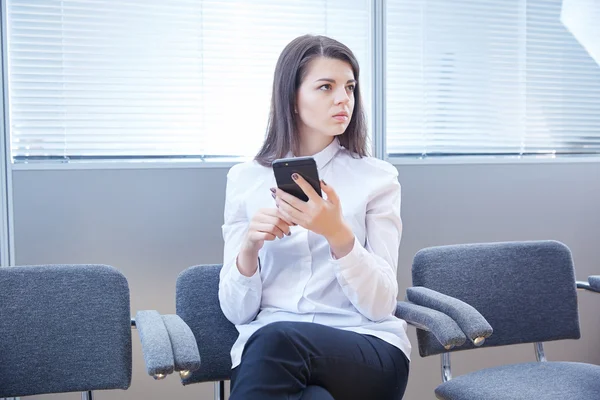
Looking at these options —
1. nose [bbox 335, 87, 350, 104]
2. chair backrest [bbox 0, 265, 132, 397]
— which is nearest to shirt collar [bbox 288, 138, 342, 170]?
nose [bbox 335, 87, 350, 104]

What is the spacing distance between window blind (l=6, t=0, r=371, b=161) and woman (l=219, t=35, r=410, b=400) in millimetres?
580

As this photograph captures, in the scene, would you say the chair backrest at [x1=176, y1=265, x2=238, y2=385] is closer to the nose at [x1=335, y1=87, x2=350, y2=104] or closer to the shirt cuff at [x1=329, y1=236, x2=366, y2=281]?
the shirt cuff at [x1=329, y1=236, x2=366, y2=281]

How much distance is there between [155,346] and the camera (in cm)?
166

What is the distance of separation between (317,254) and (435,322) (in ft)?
1.25

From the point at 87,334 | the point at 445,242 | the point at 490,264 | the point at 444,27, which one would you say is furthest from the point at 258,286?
the point at 444,27

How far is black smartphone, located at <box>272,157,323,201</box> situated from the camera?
5.46 ft

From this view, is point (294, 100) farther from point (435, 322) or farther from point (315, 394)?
point (315, 394)

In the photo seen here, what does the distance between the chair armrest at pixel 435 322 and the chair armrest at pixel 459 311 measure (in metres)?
0.03

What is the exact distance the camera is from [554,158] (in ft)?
10.2

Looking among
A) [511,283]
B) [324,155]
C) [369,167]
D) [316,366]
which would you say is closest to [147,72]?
[324,155]

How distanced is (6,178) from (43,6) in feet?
2.06

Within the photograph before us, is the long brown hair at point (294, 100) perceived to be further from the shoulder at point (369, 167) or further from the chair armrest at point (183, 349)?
the chair armrest at point (183, 349)

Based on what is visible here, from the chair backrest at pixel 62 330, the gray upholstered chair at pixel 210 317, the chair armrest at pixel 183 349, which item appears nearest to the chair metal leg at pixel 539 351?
the gray upholstered chair at pixel 210 317

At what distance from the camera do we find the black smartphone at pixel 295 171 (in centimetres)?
166
